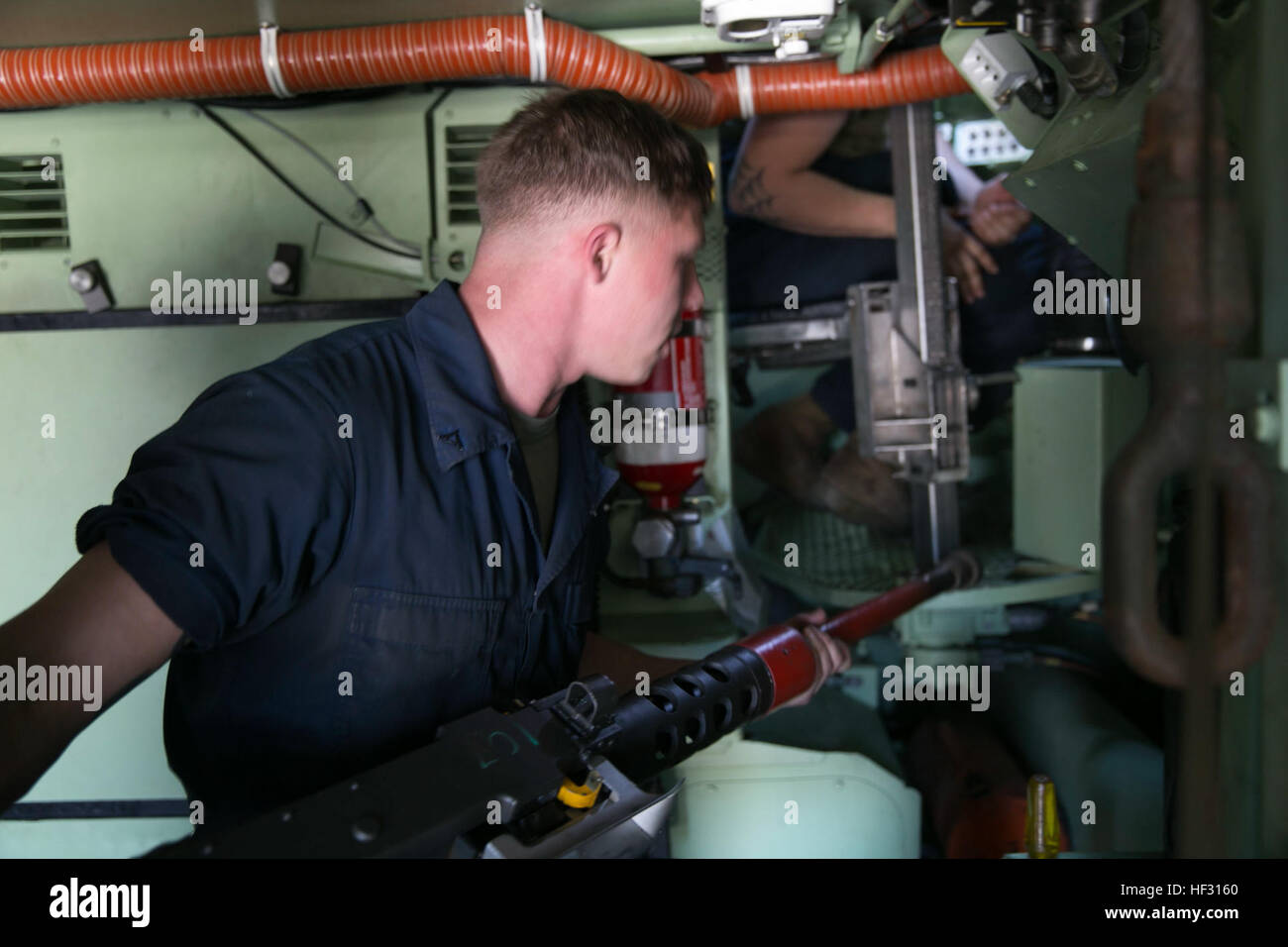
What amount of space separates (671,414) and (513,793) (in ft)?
4.33

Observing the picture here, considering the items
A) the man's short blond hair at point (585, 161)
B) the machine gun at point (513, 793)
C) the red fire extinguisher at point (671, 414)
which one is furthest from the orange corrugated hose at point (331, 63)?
the machine gun at point (513, 793)

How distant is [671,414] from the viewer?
209cm

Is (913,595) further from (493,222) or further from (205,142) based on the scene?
(205,142)

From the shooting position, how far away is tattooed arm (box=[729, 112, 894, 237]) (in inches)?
92.6

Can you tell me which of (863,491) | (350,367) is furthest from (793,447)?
(350,367)

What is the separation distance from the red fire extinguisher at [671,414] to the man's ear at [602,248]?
0.66m

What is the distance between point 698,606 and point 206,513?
A: 1.51 meters

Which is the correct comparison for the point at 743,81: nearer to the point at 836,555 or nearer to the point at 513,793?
the point at 836,555

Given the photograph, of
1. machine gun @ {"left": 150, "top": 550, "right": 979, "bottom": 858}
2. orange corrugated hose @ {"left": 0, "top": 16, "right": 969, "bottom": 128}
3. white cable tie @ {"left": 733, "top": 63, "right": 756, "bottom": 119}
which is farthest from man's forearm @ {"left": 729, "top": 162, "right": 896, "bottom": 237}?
→ machine gun @ {"left": 150, "top": 550, "right": 979, "bottom": 858}

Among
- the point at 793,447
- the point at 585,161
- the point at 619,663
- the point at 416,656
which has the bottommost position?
the point at 619,663

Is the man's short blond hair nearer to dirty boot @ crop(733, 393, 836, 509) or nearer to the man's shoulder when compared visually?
the man's shoulder

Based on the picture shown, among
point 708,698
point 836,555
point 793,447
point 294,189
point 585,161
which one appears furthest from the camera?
point 793,447

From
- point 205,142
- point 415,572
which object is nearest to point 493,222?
point 415,572

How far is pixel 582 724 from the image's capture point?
1003 mm
